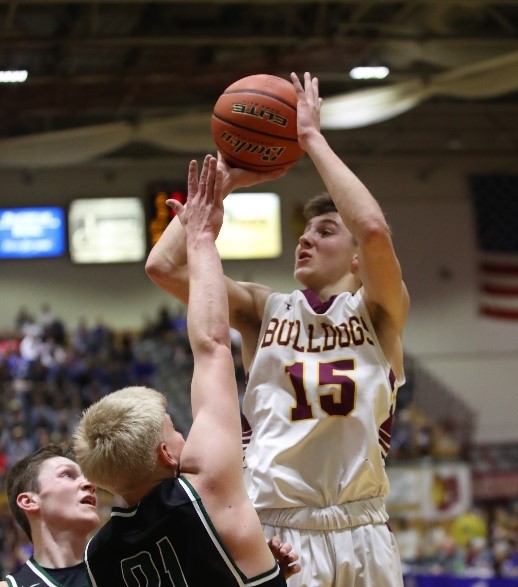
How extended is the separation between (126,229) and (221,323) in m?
19.9

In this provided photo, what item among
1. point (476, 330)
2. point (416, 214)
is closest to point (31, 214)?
point (416, 214)

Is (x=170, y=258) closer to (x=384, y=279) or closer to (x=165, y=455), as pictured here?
(x=384, y=279)

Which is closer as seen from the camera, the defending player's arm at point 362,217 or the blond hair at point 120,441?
the blond hair at point 120,441

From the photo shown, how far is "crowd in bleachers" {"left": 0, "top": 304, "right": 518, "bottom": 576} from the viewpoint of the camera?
1571 cm

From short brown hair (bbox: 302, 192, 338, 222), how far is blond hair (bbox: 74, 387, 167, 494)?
1.62m

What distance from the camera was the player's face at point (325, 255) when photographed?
13.9 ft

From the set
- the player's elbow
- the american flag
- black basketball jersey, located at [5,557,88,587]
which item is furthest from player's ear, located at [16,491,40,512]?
the american flag

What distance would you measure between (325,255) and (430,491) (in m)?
14.9

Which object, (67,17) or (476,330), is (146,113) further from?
(476,330)

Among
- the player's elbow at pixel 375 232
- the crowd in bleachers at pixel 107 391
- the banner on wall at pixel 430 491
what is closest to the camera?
the player's elbow at pixel 375 232

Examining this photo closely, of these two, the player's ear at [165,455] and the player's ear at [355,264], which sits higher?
the player's ear at [355,264]

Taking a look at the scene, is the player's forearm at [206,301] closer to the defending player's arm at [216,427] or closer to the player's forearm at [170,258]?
the defending player's arm at [216,427]

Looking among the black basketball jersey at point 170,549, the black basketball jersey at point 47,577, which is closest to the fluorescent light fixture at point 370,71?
the black basketball jersey at point 47,577

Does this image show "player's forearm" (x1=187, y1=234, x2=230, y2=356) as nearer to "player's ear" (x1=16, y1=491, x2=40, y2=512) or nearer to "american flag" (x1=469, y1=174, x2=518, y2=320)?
"player's ear" (x1=16, y1=491, x2=40, y2=512)
